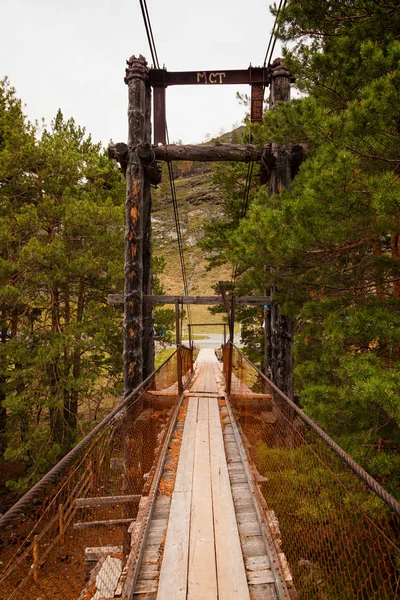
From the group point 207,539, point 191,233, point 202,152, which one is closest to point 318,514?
point 207,539

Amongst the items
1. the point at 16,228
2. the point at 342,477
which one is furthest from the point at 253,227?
the point at 16,228

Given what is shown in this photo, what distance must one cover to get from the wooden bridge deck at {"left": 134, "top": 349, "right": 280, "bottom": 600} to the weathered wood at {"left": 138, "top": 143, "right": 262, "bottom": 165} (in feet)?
16.6

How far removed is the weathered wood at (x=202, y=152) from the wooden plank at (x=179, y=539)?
509 centimetres

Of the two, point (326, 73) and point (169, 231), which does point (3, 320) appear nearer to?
point (326, 73)

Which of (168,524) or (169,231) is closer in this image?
(168,524)

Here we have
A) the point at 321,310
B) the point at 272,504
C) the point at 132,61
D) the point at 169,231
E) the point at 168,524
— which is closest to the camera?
the point at 168,524

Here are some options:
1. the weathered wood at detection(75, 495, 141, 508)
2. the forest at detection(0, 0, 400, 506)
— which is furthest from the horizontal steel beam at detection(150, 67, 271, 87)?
the weathered wood at detection(75, 495, 141, 508)

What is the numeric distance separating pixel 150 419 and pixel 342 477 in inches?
125

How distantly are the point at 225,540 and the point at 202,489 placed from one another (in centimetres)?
70

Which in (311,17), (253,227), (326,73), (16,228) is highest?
(311,17)

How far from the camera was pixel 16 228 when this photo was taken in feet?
26.6

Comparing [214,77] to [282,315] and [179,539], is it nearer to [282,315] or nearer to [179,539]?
[282,315]

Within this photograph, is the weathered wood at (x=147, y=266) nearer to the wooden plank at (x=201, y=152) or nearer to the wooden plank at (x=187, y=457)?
the wooden plank at (x=201, y=152)

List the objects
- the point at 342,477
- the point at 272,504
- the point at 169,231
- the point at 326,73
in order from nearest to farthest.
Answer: the point at 342,477, the point at 326,73, the point at 272,504, the point at 169,231
